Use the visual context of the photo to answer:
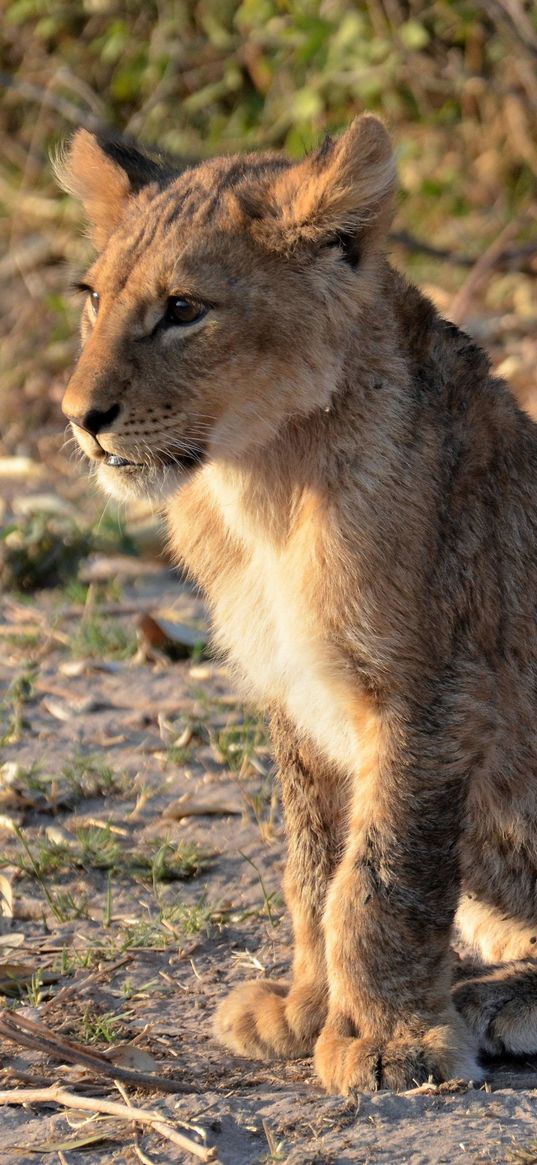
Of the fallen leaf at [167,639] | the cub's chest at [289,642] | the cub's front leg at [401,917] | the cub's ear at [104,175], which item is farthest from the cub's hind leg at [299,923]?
the fallen leaf at [167,639]

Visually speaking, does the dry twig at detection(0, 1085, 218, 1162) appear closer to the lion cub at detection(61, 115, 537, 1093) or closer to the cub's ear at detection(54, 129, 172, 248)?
the lion cub at detection(61, 115, 537, 1093)

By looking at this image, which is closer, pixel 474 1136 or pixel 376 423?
pixel 474 1136

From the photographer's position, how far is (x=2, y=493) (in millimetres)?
8219

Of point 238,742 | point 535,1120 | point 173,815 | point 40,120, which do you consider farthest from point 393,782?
point 40,120

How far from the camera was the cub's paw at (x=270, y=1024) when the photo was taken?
12.2 ft

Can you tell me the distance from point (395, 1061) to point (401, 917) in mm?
A: 305

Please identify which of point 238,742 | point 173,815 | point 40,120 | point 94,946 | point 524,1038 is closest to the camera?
point 524,1038

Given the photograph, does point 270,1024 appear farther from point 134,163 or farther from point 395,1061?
point 134,163

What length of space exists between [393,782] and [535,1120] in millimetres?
750

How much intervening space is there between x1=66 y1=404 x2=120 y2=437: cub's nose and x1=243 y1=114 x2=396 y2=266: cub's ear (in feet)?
1.76

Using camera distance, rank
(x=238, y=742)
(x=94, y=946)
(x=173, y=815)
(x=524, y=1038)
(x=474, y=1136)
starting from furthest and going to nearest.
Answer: (x=238, y=742)
(x=173, y=815)
(x=94, y=946)
(x=524, y=1038)
(x=474, y=1136)

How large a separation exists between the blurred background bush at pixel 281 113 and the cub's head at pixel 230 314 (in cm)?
443

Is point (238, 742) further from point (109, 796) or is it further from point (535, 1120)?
point (535, 1120)

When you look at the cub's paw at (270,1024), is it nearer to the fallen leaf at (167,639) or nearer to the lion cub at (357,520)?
the lion cub at (357,520)
